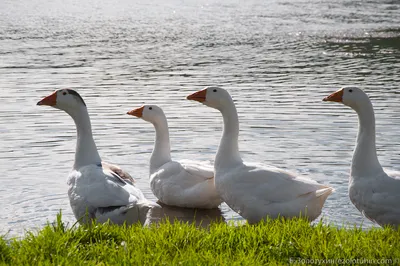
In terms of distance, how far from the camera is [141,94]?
1777cm

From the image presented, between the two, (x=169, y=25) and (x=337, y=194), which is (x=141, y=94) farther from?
(x=169, y=25)

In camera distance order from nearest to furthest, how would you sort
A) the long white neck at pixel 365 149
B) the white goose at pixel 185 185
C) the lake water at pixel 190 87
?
the long white neck at pixel 365 149, the white goose at pixel 185 185, the lake water at pixel 190 87

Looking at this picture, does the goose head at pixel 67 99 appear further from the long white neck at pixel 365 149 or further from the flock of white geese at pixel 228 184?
the long white neck at pixel 365 149

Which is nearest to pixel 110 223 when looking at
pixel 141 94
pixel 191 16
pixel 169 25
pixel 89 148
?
pixel 89 148

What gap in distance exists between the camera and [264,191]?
823cm

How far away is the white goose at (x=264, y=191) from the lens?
8109 mm

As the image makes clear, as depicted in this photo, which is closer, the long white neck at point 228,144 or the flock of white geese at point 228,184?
the flock of white geese at point 228,184

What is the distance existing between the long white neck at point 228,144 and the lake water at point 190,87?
3.12 feet

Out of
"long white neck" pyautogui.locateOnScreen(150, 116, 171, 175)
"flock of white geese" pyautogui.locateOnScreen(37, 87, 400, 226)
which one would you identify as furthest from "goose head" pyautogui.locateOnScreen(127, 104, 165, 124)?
"flock of white geese" pyautogui.locateOnScreen(37, 87, 400, 226)

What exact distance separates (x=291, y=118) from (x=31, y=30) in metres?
22.7

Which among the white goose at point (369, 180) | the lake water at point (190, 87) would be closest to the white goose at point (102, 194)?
the lake water at point (190, 87)

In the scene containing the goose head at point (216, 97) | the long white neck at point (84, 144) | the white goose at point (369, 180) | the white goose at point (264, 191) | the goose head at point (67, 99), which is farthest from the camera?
the goose head at point (216, 97)

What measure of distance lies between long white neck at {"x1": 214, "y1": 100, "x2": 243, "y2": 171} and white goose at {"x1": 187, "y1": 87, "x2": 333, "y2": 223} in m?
0.01

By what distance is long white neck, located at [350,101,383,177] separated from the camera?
7.87 m
